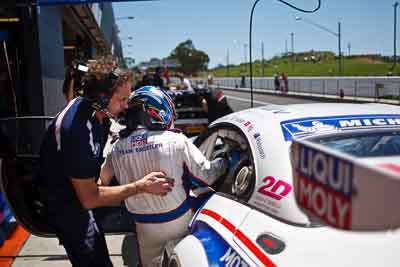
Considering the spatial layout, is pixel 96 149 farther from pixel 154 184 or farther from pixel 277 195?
pixel 277 195

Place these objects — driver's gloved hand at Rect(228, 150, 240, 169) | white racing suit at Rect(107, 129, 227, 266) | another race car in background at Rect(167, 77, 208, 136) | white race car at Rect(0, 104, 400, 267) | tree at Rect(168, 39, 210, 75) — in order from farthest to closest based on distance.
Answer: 1. tree at Rect(168, 39, 210, 75)
2. another race car in background at Rect(167, 77, 208, 136)
3. driver's gloved hand at Rect(228, 150, 240, 169)
4. white racing suit at Rect(107, 129, 227, 266)
5. white race car at Rect(0, 104, 400, 267)

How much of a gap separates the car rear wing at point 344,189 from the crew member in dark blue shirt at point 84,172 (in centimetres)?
154

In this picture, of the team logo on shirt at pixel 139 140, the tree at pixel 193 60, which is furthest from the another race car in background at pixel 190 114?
the tree at pixel 193 60

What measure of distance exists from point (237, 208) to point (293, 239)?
0.51 m

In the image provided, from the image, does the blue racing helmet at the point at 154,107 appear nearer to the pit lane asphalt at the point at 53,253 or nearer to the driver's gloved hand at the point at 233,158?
the driver's gloved hand at the point at 233,158

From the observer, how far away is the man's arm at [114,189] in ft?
7.83

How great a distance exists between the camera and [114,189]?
2.50 m

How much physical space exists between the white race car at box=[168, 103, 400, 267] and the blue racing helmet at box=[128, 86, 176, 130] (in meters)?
0.48

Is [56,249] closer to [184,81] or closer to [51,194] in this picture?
[51,194]

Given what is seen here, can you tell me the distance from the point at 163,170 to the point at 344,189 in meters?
1.88

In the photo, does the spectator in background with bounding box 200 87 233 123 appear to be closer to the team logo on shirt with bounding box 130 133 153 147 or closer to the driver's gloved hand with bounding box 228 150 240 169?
the driver's gloved hand with bounding box 228 150 240 169

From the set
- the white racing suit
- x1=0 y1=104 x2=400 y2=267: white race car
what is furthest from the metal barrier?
the white racing suit

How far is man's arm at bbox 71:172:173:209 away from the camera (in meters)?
2.39

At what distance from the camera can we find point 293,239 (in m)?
1.95
